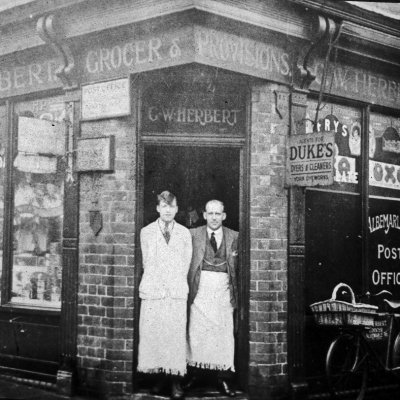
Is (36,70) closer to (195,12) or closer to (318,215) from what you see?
(195,12)

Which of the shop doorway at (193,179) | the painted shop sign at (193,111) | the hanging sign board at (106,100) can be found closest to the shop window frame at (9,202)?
the hanging sign board at (106,100)

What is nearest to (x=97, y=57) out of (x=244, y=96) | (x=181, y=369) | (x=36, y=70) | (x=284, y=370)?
(x=36, y=70)

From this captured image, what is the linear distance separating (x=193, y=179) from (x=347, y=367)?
2786 millimetres

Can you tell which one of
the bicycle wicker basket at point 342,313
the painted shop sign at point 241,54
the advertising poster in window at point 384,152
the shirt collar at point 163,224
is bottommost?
the bicycle wicker basket at point 342,313

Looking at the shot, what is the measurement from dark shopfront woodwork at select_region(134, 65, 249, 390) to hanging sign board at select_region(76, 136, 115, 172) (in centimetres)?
35

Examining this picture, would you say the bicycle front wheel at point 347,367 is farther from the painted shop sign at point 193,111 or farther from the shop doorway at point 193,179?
the painted shop sign at point 193,111

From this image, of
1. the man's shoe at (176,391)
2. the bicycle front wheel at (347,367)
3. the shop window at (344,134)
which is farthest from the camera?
the shop window at (344,134)

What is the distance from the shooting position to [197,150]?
23.8ft

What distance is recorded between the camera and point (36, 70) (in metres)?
7.98

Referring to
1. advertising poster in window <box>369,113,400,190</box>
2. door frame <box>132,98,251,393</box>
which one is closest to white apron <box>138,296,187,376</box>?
door frame <box>132,98,251,393</box>

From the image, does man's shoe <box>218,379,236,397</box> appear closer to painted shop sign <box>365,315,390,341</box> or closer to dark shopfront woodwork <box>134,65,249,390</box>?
dark shopfront woodwork <box>134,65,249,390</box>

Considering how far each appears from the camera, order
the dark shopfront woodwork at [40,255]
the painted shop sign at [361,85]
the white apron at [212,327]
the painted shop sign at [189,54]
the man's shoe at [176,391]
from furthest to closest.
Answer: the painted shop sign at [361,85], the dark shopfront woodwork at [40,255], the white apron at [212,327], the man's shoe at [176,391], the painted shop sign at [189,54]

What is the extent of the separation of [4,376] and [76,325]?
149cm

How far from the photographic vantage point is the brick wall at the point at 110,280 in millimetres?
A: 6922
